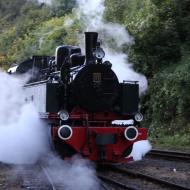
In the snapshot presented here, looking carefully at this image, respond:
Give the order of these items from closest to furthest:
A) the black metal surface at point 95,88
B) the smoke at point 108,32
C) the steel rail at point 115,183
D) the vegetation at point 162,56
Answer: the steel rail at point 115,183 → the black metal surface at point 95,88 → the vegetation at point 162,56 → the smoke at point 108,32

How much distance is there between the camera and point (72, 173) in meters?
9.49

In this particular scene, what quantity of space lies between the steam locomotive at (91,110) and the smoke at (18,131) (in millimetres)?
604

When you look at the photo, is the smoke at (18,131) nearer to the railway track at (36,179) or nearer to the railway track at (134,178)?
the railway track at (36,179)

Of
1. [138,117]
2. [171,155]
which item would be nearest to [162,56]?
[171,155]

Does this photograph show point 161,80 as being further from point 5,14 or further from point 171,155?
point 5,14

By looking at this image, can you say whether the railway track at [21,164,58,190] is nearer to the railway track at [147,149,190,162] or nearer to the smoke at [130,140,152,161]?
the smoke at [130,140,152,161]

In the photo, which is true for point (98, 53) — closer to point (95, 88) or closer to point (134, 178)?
point (95, 88)

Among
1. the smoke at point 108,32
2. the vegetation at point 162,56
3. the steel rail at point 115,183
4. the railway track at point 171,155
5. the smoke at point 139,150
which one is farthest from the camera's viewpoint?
the smoke at point 108,32

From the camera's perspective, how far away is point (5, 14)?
5338cm

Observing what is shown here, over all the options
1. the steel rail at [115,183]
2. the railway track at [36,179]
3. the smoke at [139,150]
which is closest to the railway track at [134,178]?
the steel rail at [115,183]

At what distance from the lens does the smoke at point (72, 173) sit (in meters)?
8.27

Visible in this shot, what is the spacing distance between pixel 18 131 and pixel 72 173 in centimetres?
246

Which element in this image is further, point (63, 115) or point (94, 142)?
point (94, 142)

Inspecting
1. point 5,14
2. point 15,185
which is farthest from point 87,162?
point 5,14
